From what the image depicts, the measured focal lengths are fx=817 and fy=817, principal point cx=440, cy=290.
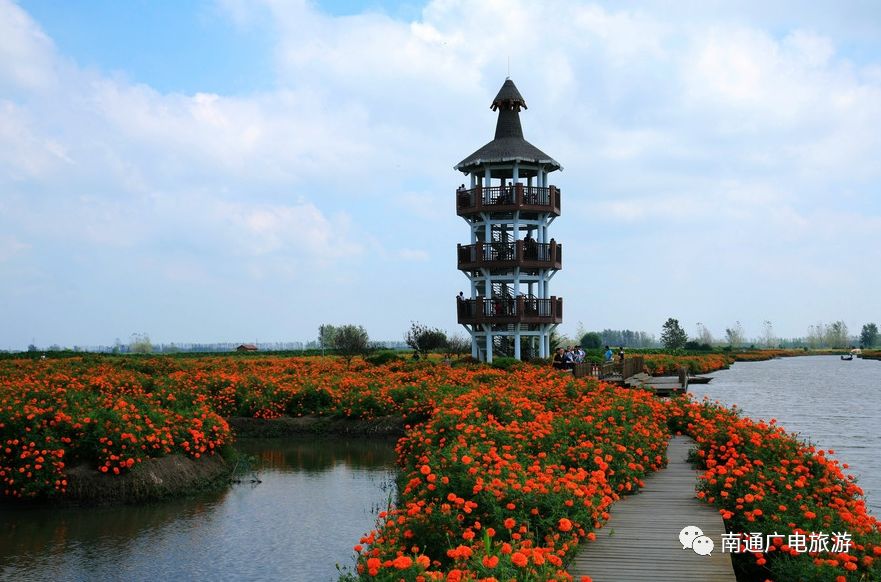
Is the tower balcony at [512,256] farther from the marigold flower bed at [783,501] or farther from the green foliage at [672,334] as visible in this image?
the green foliage at [672,334]

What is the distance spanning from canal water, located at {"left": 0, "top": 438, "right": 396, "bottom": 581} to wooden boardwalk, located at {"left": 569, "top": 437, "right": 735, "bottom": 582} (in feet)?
14.2

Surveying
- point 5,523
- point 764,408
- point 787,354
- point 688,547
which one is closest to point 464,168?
point 764,408

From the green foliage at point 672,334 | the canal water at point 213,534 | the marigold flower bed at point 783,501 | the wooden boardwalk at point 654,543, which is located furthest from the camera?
the green foliage at point 672,334

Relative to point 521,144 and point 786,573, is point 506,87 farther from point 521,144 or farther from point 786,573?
point 786,573

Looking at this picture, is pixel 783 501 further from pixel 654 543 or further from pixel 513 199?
pixel 513 199

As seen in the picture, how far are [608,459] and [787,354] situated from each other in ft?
564

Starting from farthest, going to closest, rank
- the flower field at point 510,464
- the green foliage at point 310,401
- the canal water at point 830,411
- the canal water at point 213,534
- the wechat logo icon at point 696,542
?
1. the green foliage at point 310,401
2. the canal water at point 830,411
3. the canal water at point 213,534
4. the wechat logo icon at point 696,542
5. the flower field at point 510,464

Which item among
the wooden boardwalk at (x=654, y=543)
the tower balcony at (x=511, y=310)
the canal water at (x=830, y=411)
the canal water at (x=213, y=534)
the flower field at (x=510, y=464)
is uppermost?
the tower balcony at (x=511, y=310)

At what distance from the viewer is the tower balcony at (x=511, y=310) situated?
43500 millimetres

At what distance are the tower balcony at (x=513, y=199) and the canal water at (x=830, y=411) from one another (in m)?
14.2

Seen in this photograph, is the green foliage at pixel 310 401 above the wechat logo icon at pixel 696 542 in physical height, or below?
above

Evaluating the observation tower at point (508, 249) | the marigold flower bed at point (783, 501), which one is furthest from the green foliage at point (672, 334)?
the marigold flower bed at point (783, 501)

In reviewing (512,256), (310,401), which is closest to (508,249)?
(512,256)

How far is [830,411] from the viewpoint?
40.0m
